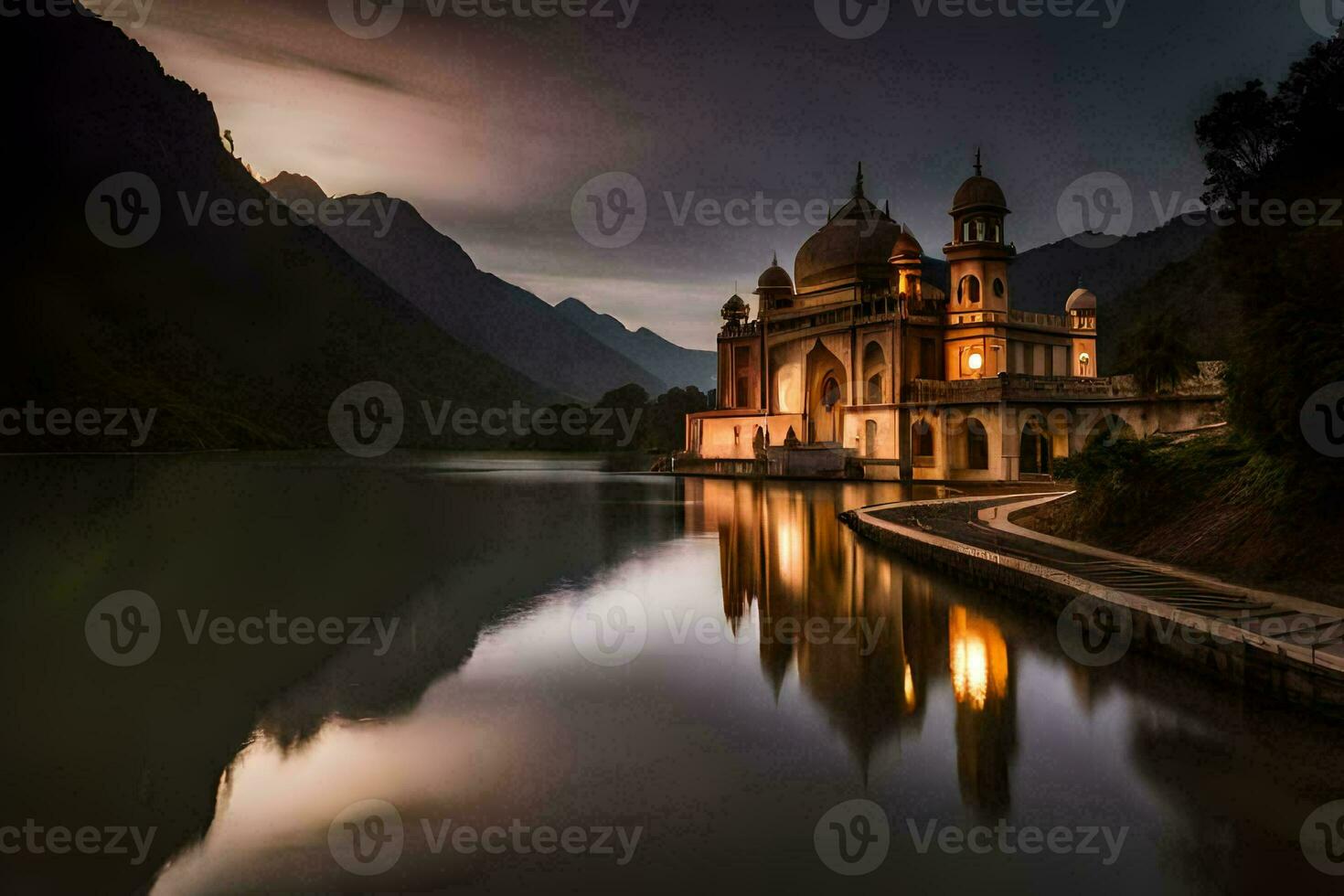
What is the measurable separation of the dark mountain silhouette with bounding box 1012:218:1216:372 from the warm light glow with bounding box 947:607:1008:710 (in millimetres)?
136504

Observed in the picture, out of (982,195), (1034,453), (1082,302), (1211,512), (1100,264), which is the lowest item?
(1211,512)

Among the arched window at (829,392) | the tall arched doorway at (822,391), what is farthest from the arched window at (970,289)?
the arched window at (829,392)

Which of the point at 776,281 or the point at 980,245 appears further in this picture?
the point at 776,281

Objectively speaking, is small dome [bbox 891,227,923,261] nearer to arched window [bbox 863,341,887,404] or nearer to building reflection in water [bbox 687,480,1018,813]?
arched window [bbox 863,341,887,404]

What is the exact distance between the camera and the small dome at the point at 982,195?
164 feet

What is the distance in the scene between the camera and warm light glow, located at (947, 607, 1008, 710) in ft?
33.4

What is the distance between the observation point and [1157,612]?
36.9 ft

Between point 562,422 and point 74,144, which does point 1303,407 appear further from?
point 74,144

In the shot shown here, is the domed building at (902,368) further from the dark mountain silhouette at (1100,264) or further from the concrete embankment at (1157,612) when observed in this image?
the dark mountain silhouette at (1100,264)

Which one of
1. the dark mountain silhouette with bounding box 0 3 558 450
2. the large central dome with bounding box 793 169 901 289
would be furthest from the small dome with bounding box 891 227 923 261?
the dark mountain silhouette with bounding box 0 3 558 450

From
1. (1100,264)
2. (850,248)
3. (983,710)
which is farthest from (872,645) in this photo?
(1100,264)

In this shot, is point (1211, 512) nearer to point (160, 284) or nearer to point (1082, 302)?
point (1082, 302)

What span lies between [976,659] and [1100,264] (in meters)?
180

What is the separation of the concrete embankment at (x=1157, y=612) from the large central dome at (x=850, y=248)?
145ft
